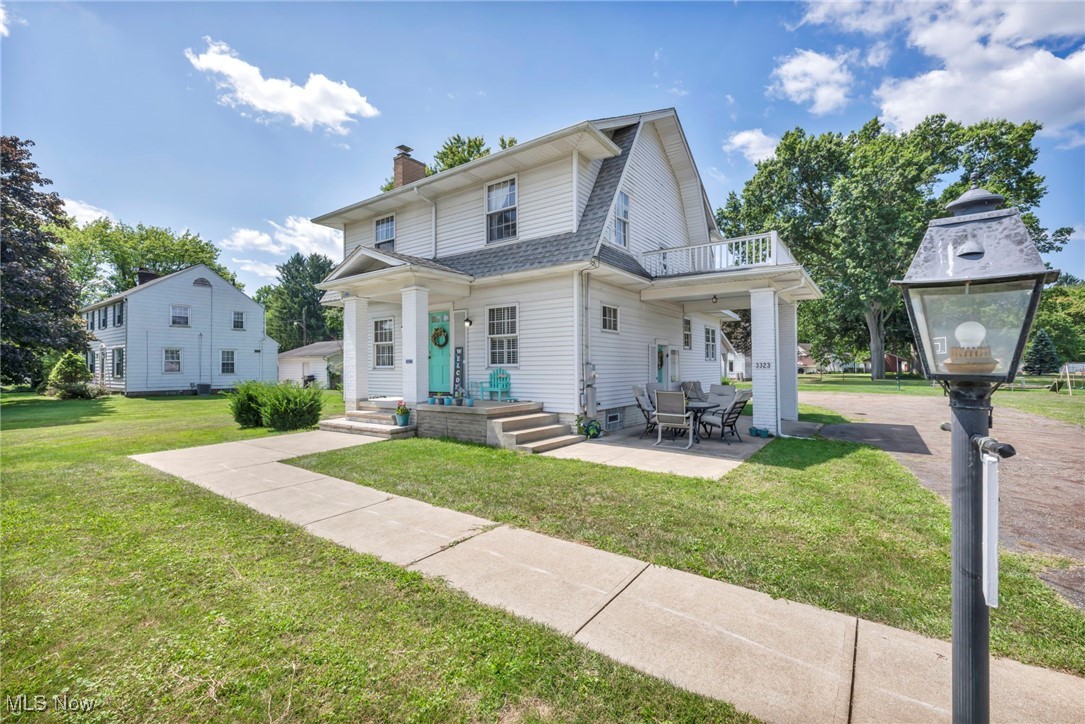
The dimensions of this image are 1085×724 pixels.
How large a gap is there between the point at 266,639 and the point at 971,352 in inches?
149

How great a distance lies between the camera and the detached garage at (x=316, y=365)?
31.2m

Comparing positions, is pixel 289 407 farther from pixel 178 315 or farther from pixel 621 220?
pixel 178 315

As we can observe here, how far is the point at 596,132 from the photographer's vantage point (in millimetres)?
9180

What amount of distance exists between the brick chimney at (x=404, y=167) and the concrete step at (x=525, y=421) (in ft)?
30.1

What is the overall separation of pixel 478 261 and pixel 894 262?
2726 centimetres

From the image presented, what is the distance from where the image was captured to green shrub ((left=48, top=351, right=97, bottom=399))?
71.8 ft

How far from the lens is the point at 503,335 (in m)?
10.5

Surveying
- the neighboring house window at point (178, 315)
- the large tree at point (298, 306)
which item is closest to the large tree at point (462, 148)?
the neighboring house window at point (178, 315)

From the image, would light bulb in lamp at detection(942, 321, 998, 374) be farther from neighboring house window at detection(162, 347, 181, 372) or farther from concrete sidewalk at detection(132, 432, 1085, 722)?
neighboring house window at detection(162, 347, 181, 372)

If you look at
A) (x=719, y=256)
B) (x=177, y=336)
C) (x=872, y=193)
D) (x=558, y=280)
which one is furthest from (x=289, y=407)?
(x=872, y=193)

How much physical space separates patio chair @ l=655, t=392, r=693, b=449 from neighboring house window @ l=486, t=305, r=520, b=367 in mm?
3507

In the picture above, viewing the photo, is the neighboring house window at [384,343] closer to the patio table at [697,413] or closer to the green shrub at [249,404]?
the green shrub at [249,404]

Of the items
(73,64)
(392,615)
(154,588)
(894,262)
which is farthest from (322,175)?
(894,262)

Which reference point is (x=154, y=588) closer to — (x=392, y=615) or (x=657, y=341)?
(x=392, y=615)
